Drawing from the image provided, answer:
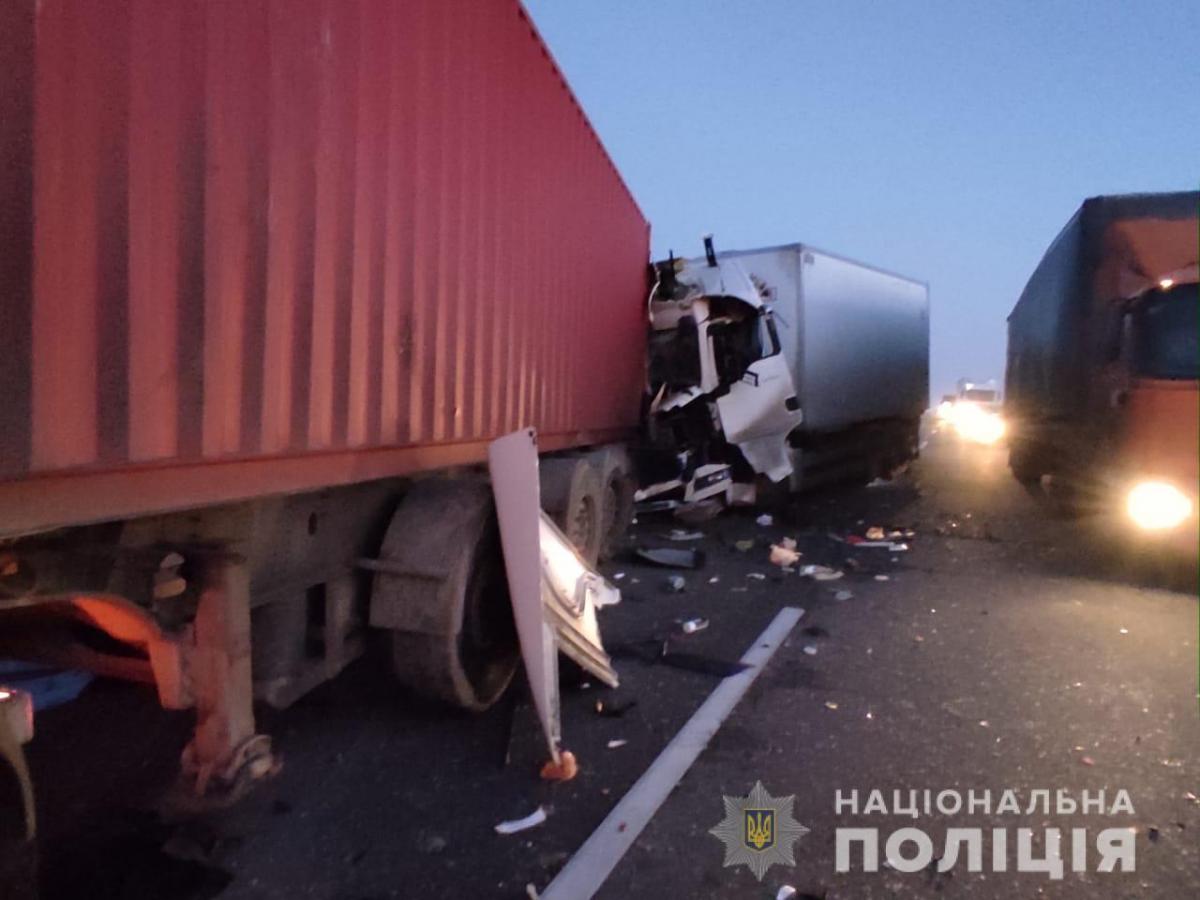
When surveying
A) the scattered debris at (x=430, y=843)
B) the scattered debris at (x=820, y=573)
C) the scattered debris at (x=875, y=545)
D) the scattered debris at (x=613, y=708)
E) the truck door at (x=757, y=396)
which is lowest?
the scattered debris at (x=875, y=545)

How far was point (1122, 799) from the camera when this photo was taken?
10.9 feet

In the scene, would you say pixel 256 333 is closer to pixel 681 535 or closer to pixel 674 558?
pixel 674 558

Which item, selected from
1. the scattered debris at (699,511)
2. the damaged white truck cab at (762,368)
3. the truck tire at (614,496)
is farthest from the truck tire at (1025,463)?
the truck tire at (614,496)

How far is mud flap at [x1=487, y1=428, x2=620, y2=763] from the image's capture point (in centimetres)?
354

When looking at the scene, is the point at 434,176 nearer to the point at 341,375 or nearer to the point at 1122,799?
the point at 341,375

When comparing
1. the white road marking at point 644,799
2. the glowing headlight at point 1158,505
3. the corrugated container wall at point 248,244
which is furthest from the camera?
the glowing headlight at point 1158,505

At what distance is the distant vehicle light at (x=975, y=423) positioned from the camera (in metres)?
23.5

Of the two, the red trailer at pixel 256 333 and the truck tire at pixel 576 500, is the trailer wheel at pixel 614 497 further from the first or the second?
the red trailer at pixel 256 333

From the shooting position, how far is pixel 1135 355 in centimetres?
650

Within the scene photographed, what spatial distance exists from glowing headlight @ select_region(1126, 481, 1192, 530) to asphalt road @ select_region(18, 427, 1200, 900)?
68 cm

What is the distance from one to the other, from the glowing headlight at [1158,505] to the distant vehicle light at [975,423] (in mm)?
16604

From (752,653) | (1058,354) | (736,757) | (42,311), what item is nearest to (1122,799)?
(736,757)

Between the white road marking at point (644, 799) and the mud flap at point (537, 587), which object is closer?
the white road marking at point (644, 799)

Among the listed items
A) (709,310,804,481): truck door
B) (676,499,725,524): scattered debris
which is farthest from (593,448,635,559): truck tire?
(709,310,804,481): truck door
